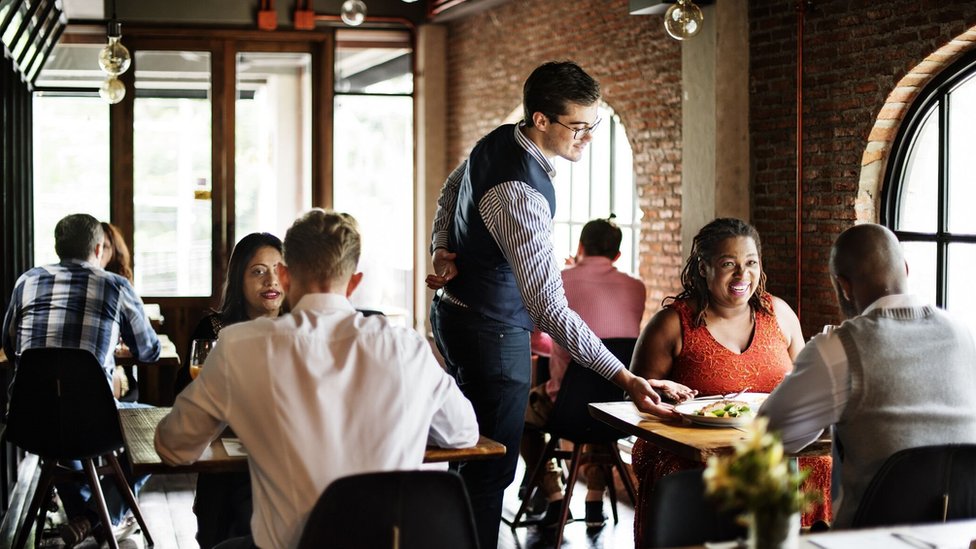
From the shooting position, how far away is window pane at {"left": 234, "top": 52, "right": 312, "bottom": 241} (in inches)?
392

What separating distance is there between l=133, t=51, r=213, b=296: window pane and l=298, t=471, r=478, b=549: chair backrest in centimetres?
788

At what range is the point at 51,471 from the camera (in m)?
4.84

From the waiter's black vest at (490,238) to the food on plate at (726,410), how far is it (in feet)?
2.33

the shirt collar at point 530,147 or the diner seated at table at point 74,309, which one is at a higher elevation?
the shirt collar at point 530,147

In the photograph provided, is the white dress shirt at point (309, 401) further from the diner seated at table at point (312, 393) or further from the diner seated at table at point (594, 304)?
the diner seated at table at point (594, 304)

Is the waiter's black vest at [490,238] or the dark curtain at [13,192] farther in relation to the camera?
the dark curtain at [13,192]

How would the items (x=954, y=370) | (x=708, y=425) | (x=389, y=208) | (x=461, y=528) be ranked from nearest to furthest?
1. (x=461, y=528)
2. (x=954, y=370)
3. (x=708, y=425)
4. (x=389, y=208)

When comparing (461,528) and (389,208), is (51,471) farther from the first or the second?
(389,208)

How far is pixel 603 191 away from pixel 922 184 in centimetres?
297

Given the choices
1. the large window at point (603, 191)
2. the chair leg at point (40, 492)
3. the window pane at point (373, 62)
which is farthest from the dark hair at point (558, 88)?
the window pane at point (373, 62)

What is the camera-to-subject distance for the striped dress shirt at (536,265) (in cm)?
351

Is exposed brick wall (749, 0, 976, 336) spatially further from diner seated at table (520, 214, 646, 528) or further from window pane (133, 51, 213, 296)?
window pane (133, 51, 213, 296)

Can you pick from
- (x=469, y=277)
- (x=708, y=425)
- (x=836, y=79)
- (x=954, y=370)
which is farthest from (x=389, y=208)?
(x=954, y=370)

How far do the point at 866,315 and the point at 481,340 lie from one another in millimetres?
1372
